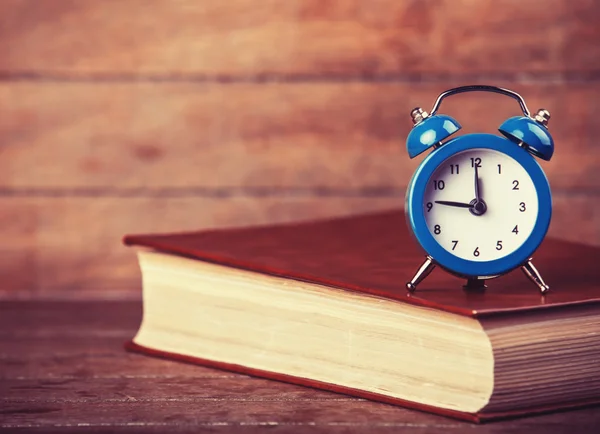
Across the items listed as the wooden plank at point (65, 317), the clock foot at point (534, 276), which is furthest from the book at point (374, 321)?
the wooden plank at point (65, 317)

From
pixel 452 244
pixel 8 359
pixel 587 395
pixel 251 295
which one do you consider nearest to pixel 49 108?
pixel 8 359

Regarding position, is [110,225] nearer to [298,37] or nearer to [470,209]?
[298,37]

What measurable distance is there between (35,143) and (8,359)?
549 mm

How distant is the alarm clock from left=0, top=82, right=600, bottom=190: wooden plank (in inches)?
25.1

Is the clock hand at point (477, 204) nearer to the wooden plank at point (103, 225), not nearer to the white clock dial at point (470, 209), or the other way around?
the white clock dial at point (470, 209)

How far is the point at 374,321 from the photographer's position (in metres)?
1.00

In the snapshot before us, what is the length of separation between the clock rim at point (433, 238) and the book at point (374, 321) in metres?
0.03

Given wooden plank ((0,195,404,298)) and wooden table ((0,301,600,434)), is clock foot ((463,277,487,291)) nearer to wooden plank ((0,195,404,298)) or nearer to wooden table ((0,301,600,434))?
wooden table ((0,301,600,434))

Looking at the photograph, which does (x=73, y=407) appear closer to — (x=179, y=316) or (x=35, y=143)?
(x=179, y=316)

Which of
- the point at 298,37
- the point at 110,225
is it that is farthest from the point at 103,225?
the point at 298,37

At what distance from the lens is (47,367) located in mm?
1145

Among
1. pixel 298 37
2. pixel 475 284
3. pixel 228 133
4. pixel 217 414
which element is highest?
pixel 298 37

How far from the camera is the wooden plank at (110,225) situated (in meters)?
1.66

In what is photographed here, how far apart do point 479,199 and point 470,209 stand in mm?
13
